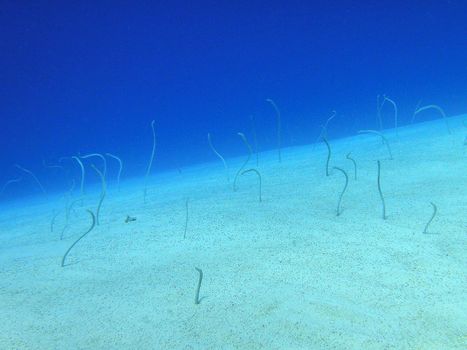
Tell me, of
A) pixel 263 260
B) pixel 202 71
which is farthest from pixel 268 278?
pixel 202 71

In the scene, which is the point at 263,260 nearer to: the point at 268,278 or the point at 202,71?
the point at 268,278

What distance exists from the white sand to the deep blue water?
60.4 feet

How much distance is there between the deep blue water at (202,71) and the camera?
24.0 metres

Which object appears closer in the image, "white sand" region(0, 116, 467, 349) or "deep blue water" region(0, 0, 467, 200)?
"white sand" region(0, 116, 467, 349)

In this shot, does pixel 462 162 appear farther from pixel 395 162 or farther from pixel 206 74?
pixel 206 74

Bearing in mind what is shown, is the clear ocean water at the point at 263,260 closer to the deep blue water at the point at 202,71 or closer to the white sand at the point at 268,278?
the white sand at the point at 268,278

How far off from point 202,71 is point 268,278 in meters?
29.6

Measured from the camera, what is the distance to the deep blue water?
24.0 m

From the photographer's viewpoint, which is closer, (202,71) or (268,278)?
(268,278)

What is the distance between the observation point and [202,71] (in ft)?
99.6

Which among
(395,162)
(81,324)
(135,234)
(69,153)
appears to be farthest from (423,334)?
(69,153)

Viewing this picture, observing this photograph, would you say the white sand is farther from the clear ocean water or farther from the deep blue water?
the deep blue water

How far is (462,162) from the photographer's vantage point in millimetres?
4320

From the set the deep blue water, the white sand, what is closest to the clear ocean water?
the white sand
